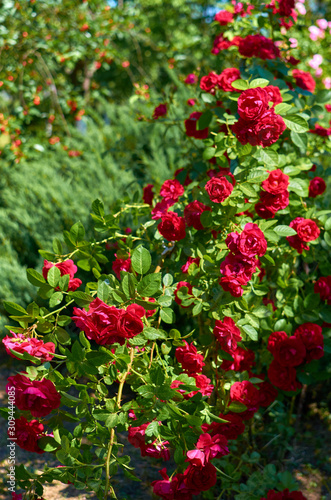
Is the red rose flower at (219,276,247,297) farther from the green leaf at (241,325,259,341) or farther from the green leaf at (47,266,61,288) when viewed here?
the green leaf at (47,266,61,288)

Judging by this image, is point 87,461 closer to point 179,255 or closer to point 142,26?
point 179,255

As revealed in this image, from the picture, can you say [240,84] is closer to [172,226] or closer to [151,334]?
[172,226]

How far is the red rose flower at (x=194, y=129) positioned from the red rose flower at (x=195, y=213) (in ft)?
1.38

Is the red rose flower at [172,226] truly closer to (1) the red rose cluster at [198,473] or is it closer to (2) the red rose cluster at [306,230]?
(2) the red rose cluster at [306,230]

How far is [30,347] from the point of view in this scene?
3.84ft

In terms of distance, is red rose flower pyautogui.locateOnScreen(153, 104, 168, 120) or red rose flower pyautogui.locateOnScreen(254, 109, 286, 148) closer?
red rose flower pyautogui.locateOnScreen(254, 109, 286, 148)

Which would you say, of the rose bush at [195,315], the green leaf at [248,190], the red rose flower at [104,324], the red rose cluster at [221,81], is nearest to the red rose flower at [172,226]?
the rose bush at [195,315]

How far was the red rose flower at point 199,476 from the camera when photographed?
118 cm

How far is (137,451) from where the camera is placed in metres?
2.22

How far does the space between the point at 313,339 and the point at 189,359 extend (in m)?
0.48

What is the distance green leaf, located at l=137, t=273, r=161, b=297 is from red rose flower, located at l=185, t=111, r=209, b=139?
0.83 meters

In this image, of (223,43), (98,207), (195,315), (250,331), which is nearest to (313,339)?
(250,331)

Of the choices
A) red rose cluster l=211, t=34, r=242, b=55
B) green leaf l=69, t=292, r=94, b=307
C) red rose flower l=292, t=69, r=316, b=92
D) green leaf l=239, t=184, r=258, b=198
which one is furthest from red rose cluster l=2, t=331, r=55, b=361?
red rose cluster l=211, t=34, r=242, b=55

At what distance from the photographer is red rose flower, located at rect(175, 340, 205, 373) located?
1.29 meters
